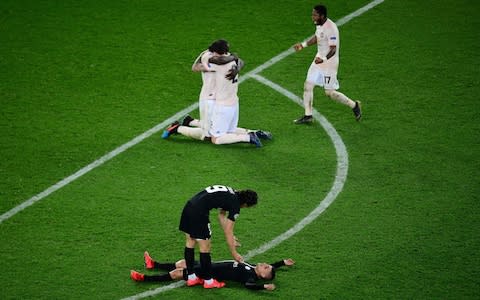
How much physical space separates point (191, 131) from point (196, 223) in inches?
169

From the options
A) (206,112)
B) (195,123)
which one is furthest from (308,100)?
(195,123)

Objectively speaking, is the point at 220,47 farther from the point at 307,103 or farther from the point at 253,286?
the point at 253,286

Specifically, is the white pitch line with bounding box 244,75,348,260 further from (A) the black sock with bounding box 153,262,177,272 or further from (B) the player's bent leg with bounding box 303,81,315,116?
(A) the black sock with bounding box 153,262,177,272

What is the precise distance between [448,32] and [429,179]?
6116 millimetres

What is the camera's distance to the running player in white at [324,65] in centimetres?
1631

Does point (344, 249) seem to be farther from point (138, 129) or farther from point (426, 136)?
point (138, 129)

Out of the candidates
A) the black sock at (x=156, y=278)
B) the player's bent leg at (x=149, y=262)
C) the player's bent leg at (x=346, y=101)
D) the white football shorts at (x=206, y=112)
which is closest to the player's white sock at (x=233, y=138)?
the white football shorts at (x=206, y=112)

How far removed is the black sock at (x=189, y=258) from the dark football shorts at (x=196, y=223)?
0.22 metres

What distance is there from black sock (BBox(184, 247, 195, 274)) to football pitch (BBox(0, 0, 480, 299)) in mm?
314

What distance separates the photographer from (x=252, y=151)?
52.3 ft

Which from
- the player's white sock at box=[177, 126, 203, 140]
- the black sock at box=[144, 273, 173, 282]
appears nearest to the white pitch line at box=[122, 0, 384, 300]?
the black sock at box=[144, 273, 173, 282]

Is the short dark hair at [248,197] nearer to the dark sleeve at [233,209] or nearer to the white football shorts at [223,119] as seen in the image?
the dark sleeve at [233,209]

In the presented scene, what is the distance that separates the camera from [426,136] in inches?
644

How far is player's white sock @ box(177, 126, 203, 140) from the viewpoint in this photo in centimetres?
1616
